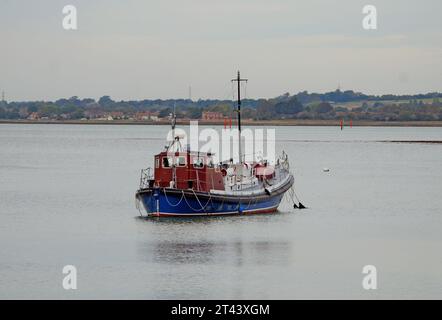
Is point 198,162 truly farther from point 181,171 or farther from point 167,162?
point 167,162

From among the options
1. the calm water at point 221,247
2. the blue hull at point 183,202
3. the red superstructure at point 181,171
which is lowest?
the calm water at point 221,247

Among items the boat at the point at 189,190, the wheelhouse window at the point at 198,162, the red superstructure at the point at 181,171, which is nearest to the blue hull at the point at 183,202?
the boat at the point at 189,190

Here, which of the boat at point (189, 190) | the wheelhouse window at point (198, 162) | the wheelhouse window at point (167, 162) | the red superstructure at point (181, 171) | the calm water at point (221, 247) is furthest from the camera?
the wheelhouse window at point (198, 162)

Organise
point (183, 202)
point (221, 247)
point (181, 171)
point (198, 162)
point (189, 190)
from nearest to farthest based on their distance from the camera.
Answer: point (221, 247) < point (189, 190) < point (183, 202) < point (181, 171) < point (198, 162)

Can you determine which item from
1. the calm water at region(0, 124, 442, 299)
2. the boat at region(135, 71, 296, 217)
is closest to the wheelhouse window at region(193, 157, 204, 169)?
the boat at region(135, 71, 296, 217)

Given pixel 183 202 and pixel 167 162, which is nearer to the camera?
pixel 183 202

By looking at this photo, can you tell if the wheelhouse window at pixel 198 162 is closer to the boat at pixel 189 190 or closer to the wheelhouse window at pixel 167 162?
the boat at pixel 189 190

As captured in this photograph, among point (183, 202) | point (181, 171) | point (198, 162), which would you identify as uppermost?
point (198, 162)

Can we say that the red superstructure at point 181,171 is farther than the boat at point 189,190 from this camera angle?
Yes


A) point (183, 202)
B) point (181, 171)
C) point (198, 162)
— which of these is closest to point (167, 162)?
point (181, 171)

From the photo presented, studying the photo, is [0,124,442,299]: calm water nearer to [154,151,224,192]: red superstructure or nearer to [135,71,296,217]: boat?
[135,71,296,217]: boat
